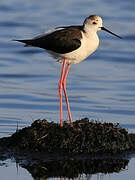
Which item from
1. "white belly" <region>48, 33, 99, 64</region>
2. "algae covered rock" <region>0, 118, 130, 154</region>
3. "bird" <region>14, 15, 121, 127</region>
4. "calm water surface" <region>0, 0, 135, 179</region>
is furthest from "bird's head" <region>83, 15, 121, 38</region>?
"calm water surface" <region>0, 0, 135, 179</region>

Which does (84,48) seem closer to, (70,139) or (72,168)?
A: (70,139)

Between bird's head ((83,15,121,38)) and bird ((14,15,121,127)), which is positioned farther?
bird's head ((83,15,121,38))

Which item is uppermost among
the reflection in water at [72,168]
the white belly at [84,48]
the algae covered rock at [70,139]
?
the white belly at [84,48]

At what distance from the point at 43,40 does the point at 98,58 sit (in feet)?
30.9

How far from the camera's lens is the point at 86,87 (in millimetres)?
18625

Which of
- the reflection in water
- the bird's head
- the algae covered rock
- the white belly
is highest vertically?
the bird's head

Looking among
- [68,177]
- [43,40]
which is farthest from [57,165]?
[43,40]

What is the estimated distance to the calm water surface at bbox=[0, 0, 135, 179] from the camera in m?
16.0

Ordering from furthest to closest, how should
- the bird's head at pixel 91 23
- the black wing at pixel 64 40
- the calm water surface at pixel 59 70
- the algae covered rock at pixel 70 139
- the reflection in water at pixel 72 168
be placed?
the calm water surface at pixel 59 70, the bird's head at pixel 91 23, the black wing at pixel 64 40, the algae covered rock at pixel 70 139, the reflection in water at pixel 72 168

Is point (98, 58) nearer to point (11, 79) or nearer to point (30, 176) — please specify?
point (11, 79)

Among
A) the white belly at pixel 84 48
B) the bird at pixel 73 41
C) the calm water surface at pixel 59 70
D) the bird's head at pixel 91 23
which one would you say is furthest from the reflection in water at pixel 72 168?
the bird's head at pixel 91 23

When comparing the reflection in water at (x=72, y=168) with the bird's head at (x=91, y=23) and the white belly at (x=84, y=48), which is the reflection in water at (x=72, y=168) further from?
→ the bird's head at (x=91, y=23)

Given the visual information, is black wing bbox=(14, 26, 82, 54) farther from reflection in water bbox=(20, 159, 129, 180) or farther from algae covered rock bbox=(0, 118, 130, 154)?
reflection in water bbox=(20, 159, 129, 180)

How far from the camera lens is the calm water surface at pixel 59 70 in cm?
1603
